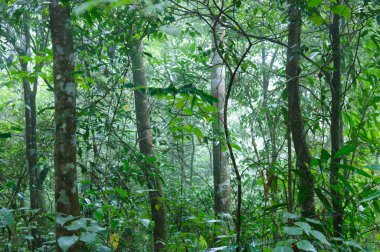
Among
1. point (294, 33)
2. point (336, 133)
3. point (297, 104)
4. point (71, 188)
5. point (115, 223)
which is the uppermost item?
point (294, 33)

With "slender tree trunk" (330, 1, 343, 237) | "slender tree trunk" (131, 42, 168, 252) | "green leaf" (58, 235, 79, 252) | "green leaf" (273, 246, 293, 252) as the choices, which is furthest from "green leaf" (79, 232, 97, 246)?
"slender tree trunk" (131, 42, 168, 252)

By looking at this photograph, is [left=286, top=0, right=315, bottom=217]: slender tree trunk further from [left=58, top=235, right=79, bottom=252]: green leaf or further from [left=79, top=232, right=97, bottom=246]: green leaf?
[left=58, top=235, right=79, bottom=252]: green leaf

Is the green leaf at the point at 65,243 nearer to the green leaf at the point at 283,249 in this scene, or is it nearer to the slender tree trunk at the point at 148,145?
the green leaf at the point at 283,249

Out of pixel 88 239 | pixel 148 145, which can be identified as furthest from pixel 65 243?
pixel 148 145

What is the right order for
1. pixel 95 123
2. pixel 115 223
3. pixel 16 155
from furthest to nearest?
1. pixel 16 155
2. pixel 95 123
3. pixel 115 223

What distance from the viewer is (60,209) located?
8.14 ft

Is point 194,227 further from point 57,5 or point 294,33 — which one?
point 57,5

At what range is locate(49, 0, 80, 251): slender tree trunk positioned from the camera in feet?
8.19

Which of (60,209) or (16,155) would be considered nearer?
(60,209)

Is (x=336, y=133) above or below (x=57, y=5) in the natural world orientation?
below

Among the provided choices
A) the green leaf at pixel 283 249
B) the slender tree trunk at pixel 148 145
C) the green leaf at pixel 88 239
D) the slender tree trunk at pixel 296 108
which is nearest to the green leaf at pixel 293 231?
the green leaf at pixel 283 249

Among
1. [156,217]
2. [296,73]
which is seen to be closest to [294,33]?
[296,73]

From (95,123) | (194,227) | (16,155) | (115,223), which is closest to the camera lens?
(115,223)

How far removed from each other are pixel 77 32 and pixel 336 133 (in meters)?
2.64
